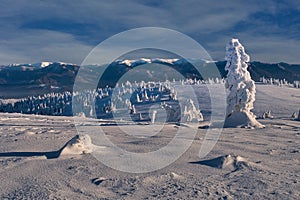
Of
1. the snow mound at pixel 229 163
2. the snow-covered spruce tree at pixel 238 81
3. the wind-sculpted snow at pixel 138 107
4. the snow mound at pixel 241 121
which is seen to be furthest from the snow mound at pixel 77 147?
the wind-sculpted snow at pixel 138 107

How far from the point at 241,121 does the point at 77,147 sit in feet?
52.9

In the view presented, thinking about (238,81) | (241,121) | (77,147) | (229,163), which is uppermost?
(238,81)

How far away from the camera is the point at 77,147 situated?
12570 millimetres

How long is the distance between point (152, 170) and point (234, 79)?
63.7 ft

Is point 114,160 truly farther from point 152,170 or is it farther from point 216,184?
point 216,184

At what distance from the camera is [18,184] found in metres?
9.16

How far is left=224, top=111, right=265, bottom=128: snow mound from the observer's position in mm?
24923

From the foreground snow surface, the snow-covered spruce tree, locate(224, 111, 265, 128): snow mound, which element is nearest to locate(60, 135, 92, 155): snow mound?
the foreground snow surface

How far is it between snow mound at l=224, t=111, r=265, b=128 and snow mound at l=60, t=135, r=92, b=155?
14.7 meters

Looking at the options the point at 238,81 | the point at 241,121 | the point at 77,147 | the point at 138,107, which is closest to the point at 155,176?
the point at 77,147

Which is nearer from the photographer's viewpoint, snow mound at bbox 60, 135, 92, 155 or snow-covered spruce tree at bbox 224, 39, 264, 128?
snow mound at bbox 60, 135, 92, 155

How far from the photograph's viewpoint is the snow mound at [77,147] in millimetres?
12383

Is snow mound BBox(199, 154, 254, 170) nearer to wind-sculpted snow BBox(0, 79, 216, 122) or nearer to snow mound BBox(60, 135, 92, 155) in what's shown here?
snow mound BBox(60, 135, 92, 155)

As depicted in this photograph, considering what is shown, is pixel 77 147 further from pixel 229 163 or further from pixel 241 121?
pixel 241 121
